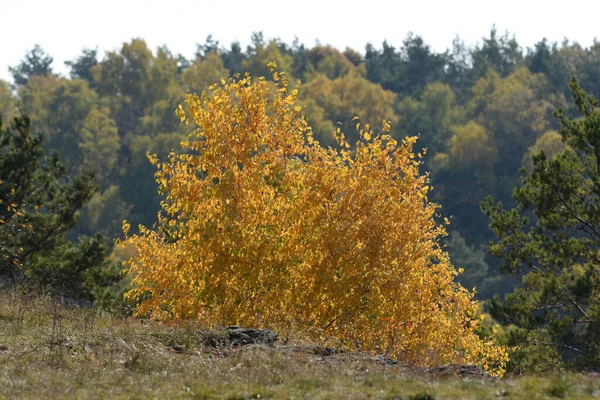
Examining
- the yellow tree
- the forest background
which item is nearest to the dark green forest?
the forest background

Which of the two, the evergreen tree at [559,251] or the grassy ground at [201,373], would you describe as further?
the evergreen tree at [559,251]

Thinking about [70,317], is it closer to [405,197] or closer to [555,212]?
[405,197]

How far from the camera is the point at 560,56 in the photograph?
6260 inches

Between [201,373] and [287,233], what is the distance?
723 centimetres

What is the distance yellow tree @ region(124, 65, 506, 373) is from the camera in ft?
69.9

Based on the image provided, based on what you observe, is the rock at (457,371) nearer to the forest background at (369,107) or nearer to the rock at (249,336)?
the rock at (249,336)

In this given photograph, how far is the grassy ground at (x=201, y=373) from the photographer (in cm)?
1290

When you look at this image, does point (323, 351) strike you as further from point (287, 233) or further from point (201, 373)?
point (287, 233)

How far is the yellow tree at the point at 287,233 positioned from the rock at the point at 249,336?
2361 mm

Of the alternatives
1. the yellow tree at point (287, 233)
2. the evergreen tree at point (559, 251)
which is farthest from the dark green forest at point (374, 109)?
the yellow tree at point (287, 233)

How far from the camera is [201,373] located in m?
14.6

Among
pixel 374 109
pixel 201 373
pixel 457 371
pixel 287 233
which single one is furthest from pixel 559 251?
pixel 374 109

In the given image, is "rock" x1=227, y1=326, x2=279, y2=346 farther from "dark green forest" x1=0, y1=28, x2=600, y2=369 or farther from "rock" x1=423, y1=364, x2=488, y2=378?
"dark green forest" x1=0, y1=28, x2=600, y2=369

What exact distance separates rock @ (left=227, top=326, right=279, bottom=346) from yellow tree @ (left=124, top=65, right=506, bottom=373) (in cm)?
236
